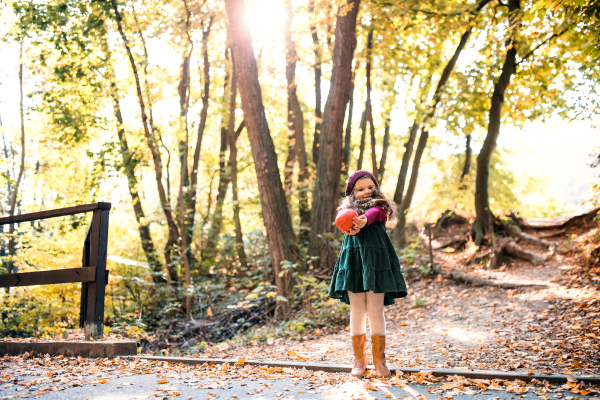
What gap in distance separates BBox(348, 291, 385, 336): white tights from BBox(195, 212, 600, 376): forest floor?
0.77m

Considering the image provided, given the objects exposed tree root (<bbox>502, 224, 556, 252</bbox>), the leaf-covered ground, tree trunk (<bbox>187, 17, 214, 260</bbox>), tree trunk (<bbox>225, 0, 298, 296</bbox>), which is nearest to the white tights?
the leaf-covered ground

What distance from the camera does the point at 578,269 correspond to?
8945mm

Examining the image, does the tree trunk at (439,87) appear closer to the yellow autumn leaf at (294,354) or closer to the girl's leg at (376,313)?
the yellow autumn leaf at (294,354)

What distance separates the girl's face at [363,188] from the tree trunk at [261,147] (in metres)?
4.05

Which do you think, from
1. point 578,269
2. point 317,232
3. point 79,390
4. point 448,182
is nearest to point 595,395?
point 79,390

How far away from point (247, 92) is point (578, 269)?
734cm

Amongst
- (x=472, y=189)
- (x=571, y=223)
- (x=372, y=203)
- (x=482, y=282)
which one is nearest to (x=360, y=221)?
(x=372, y=203)

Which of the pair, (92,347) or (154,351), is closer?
(92,347)

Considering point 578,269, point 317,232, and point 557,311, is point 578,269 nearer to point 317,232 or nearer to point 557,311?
point 557,311

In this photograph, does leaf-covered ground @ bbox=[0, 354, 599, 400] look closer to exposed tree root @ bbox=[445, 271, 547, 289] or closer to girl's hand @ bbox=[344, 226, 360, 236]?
girl's hand @ bbox=[344, 226, 360, 236]

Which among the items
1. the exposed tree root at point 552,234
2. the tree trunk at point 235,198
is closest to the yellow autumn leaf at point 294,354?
the tree trunk at point 235,198

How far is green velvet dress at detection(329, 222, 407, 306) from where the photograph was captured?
360cm

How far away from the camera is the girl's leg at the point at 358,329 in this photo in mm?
3707

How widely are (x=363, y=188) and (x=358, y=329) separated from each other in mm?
1203
